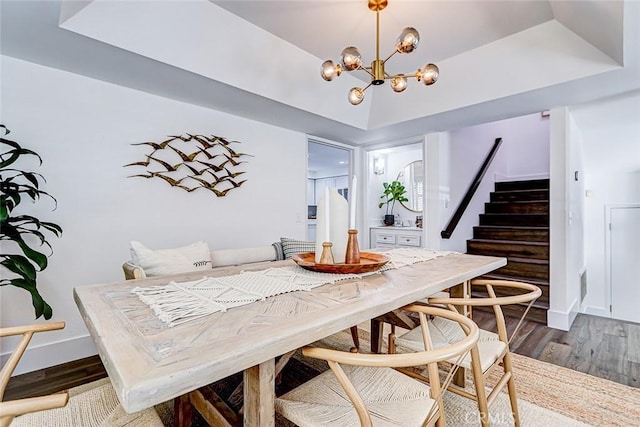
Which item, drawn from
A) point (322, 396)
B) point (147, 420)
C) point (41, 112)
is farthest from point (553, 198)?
point (41, 112)

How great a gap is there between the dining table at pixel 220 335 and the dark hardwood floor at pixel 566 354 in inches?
52.0

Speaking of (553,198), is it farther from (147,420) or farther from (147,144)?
(147,144)

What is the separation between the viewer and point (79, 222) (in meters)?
2.31

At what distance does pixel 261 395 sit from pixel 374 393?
1.42 feet

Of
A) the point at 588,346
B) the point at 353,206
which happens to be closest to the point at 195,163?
the point at 353,206

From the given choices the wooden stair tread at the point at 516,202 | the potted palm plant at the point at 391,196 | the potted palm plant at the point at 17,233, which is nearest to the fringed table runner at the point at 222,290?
the potted palm plant at the point at 17,233

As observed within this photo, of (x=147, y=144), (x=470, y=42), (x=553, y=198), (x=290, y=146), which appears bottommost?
(x=553, y=198)

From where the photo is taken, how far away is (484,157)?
4.80 meters

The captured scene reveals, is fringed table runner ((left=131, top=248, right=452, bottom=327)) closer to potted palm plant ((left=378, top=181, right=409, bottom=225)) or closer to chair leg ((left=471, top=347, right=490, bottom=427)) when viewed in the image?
chair leg ((left=471, top=347, right=490, bottom=427))

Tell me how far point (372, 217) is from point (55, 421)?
452 cm

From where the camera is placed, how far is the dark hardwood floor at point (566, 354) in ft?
6.40

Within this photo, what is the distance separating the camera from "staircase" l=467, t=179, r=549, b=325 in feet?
11.0

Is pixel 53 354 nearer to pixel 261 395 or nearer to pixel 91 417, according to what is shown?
pixel 91 417

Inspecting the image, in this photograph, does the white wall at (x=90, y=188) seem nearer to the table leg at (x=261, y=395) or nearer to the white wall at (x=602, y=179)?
the table leg at (x=261, y=395)
